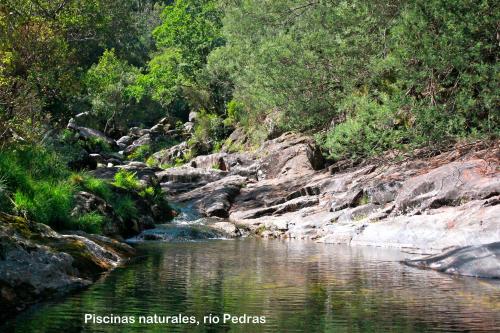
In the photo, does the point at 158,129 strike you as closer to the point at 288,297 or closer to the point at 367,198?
the point at 367,198

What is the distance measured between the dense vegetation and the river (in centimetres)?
474

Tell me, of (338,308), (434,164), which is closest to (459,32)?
(434,164)

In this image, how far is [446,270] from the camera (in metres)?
12.8

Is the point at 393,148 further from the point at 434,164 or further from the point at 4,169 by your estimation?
the point at 4,169

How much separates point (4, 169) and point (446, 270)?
11.0m

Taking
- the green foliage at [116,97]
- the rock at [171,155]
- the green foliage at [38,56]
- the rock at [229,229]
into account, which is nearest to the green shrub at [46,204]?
the green foliage at [38,56]

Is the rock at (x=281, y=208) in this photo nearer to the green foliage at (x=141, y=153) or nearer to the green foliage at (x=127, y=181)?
the green foliage at (x=127, y=181)

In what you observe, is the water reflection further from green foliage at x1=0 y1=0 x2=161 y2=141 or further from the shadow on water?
green foliage at x1=0 y1=0 x2=161 y2=141

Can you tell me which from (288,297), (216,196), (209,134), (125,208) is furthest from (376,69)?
(209,134)

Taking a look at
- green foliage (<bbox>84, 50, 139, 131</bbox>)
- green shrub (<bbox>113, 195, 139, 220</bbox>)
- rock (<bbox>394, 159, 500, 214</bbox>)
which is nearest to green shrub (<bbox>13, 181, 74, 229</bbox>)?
green shrub (<bbox>113, 195, 139, 220</bbox>)

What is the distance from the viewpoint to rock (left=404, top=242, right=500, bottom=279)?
12219 millimetres

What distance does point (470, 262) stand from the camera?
12.6 m

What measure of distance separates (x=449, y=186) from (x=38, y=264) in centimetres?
1421

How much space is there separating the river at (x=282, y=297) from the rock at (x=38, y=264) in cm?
38
